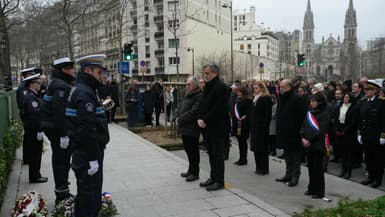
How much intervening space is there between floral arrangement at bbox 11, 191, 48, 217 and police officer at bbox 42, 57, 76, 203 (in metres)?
0.57

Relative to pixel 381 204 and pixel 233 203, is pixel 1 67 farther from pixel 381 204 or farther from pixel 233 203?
pixel 381 204

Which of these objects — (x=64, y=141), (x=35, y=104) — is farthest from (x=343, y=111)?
(x=35, y=104)

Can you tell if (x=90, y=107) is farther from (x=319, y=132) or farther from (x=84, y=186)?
(x=319, y=132)

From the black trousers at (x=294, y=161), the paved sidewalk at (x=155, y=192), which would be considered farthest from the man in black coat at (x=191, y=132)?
the black trousers at (x=294, y=161)

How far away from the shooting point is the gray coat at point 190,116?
699 centimetres

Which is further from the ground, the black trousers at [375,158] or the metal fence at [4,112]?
the metal fence at [4,112]

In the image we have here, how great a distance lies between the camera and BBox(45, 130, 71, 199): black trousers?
5320 millimetres

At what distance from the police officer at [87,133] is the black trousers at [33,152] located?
2872 millimetres

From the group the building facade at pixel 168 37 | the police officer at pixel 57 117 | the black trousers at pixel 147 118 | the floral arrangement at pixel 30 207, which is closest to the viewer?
the floral arrangement at pixel 30 207

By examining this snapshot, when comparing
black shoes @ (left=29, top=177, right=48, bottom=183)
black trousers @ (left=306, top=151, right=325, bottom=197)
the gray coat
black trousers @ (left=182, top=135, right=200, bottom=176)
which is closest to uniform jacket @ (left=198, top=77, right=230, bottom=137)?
the gray coat

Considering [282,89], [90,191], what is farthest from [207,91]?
[90,191]

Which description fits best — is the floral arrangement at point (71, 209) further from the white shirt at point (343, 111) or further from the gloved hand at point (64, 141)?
the white shirt at point (343, 111)

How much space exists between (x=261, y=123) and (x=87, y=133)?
5.15 m

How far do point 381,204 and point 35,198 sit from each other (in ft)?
14.7
